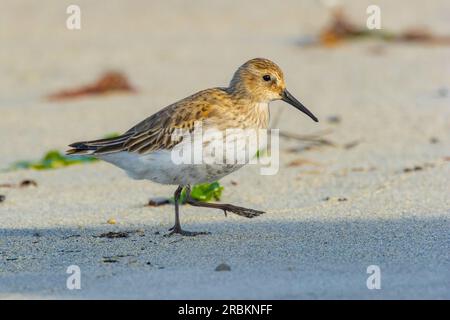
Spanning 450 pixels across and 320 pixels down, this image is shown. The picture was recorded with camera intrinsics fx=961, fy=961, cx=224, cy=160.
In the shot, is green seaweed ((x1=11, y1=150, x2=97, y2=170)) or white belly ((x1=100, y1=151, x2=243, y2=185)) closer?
white belly ((x1=100, y1=151, x2=243, y2=185))

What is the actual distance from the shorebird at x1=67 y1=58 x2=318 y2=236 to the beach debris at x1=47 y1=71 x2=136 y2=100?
546cm

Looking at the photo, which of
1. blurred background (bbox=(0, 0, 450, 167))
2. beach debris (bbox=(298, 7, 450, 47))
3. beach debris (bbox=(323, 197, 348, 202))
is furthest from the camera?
beach debris (bbox=(298, 7, 450, 47))

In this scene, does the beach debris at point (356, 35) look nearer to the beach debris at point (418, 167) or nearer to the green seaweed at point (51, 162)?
the beach debris at point (418, 167)

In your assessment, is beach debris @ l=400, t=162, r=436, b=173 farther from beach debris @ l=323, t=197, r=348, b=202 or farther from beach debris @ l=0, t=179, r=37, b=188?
beach debris @ l=0, t=179, r=37, b=188

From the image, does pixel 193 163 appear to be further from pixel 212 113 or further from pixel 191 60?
pixel 191 60

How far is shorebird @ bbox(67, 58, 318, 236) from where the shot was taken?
21.8 ft

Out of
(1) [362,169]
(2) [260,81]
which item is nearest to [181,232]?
(2) [260,81]

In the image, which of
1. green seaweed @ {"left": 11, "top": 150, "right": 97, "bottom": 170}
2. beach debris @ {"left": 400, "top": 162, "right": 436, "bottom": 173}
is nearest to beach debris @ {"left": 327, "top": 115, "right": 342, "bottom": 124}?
beach debris @ {"left": 400, "top": 162, "right": 436, "bottom": 173}

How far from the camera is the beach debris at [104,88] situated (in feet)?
40.8

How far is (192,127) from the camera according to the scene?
670 cm

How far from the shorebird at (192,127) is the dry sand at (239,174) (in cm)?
44

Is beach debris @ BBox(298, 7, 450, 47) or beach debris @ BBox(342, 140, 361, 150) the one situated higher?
beach debris @ BBox(298, 7, 450, 47)

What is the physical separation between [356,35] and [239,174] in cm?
694

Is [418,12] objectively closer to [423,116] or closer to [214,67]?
[214,67]
